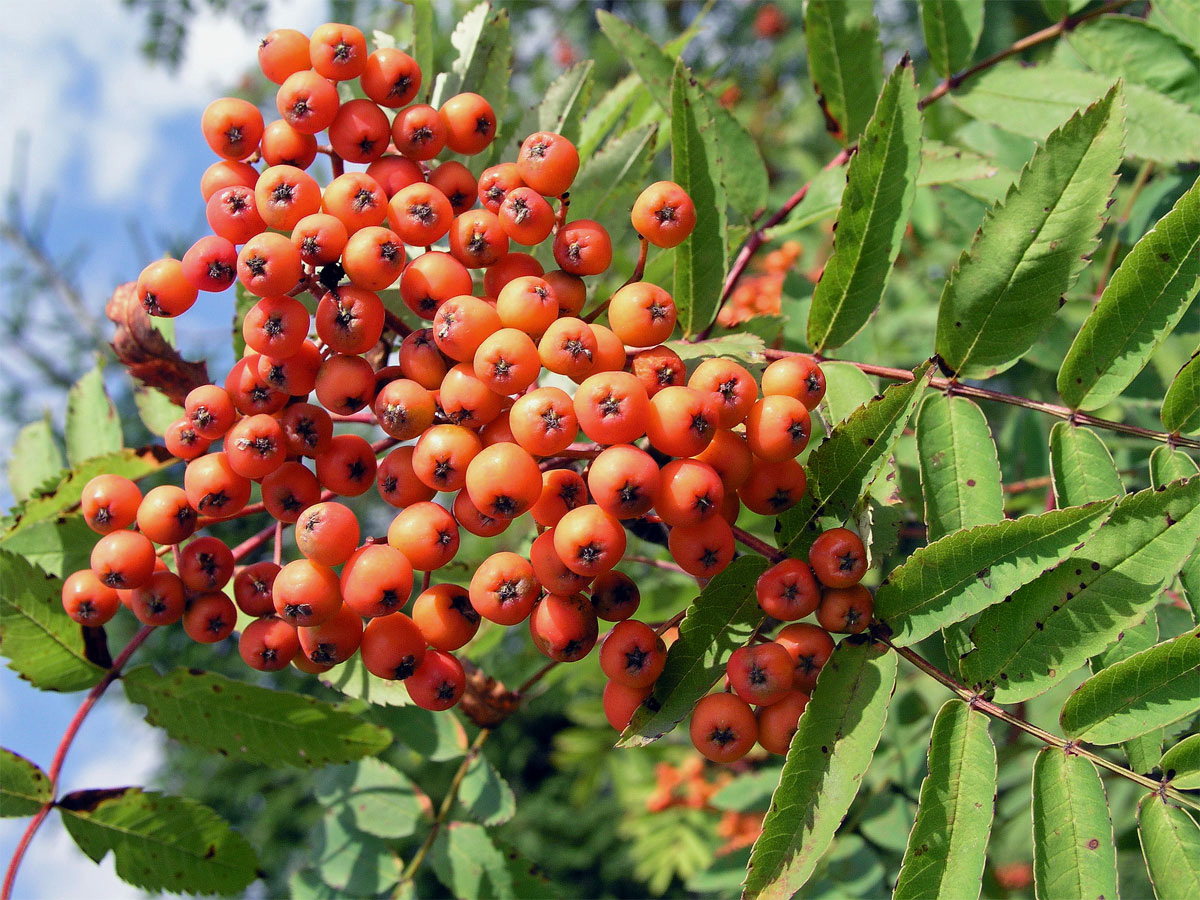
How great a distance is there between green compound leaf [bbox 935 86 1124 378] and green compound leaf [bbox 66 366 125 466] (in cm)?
228

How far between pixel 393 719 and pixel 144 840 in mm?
736

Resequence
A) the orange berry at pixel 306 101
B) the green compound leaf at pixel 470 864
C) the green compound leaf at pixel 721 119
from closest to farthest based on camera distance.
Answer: the orange berry at pixel 306 101, the green compound leaf at pixel 721 119, the green compound leaf at pixel 470 864

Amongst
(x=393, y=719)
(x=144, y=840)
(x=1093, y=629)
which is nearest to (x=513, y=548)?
(x=393, y=719)

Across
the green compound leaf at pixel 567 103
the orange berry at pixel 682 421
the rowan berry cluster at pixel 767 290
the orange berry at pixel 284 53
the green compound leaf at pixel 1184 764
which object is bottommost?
the green compound leaf at pixel 1184 764

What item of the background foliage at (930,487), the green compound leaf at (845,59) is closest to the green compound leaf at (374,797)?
the background foliage at (930,487)

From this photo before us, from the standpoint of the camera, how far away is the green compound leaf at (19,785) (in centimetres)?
206

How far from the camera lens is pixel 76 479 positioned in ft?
7.52

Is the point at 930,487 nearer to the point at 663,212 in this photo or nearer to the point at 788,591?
the point at 788,591

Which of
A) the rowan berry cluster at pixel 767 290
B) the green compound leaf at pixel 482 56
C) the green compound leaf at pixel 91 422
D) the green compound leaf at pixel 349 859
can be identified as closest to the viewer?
the green compound leaf at pixel 482 56

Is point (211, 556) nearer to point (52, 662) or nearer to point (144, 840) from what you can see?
point (52, 662)

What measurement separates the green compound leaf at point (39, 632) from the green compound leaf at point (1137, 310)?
2224mm

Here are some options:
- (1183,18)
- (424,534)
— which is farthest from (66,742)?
(1183,18)

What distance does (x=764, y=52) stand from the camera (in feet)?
21.7

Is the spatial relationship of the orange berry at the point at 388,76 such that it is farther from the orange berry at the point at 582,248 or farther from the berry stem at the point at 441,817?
the berry stem at the point at 441,817
